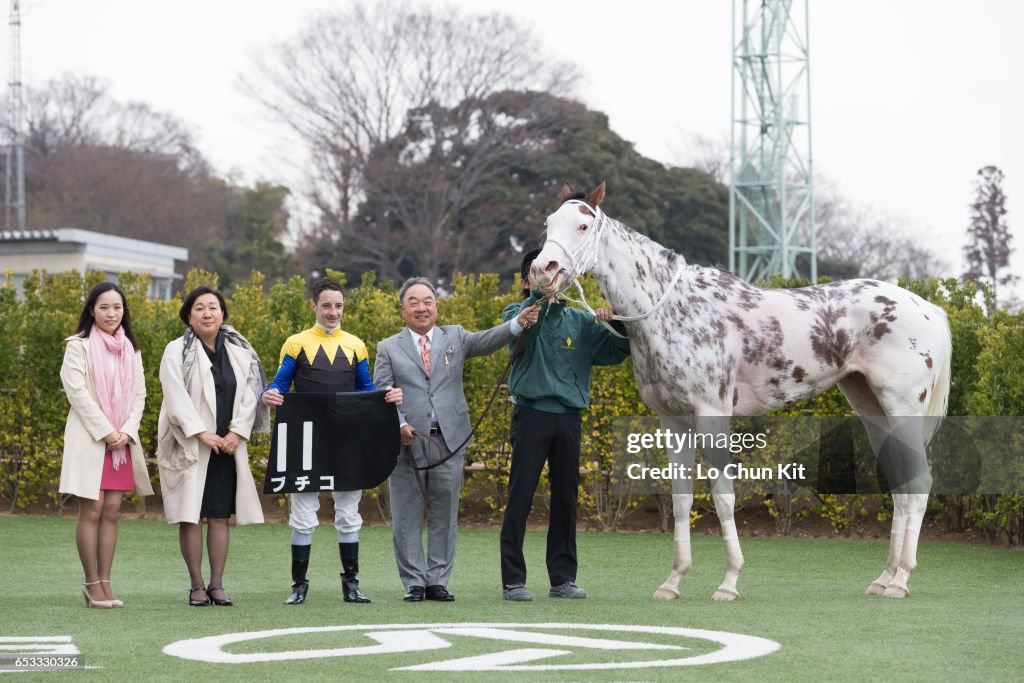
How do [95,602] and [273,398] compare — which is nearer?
[95,602]

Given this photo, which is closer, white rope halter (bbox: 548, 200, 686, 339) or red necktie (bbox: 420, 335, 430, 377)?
white rope halter (bbox: 548, 200, 686, 339)

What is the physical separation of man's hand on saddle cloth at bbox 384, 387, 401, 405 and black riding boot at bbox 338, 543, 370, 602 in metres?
0.81

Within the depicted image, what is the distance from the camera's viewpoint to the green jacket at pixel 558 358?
694cm

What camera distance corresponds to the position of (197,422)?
6.66 meters

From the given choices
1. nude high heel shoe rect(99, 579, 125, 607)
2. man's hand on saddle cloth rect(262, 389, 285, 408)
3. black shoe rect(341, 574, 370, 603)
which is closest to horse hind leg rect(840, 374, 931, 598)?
black shoe rect(341, 574, 370, 603)

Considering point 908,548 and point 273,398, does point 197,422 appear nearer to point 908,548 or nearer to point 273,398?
point 273,398

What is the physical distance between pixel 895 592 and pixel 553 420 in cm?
212

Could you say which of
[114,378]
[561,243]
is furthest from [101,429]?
[561,243]

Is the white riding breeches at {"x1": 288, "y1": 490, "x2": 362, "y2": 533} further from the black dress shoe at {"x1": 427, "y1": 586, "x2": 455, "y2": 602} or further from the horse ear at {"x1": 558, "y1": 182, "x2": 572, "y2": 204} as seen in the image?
the horse ear at {"x1": 558, "y1": 182, "x2": 572, "y2": 204}

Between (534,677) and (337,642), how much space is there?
1.17 meters

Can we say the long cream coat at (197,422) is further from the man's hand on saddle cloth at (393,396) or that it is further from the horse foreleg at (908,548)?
the horse foreleg at (908,548)

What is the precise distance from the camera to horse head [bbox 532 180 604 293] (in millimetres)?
6363

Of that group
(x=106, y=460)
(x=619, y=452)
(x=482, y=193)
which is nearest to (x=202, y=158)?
(x=482, y=193)

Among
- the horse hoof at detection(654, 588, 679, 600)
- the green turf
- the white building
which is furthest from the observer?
the white building
